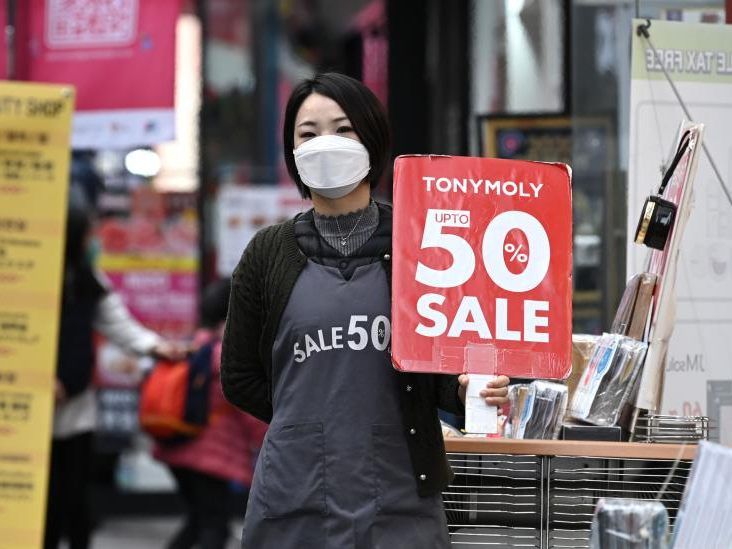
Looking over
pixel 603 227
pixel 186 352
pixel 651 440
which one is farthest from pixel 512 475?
pixel 186 352

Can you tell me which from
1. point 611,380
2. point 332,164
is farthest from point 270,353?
point 611,380

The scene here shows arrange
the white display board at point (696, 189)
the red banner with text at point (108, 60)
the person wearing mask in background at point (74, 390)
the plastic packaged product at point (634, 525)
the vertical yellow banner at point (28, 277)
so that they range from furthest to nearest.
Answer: the red banner with text at point (108, 60)
the person wearing mask in background at point (74, 390)
the vertical yellow banner at point (28, 277)
the white display board at point (696, 189)
the plastic packaged product at point (634, 525)

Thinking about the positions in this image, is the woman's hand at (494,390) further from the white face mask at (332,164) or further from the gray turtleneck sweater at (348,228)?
the white face mask at (332,164)

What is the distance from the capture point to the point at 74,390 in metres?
6.05

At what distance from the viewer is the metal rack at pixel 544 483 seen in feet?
10.6

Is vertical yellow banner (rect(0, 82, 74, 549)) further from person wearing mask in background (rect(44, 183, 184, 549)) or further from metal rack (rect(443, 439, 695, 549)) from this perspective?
metal rack (rect(443, 439, 695, 549))

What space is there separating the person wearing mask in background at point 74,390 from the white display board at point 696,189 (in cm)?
292

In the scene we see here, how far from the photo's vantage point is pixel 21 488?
5.10m

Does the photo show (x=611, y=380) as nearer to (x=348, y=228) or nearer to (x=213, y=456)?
(x=348, y=228)

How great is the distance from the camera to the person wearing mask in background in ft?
19.9

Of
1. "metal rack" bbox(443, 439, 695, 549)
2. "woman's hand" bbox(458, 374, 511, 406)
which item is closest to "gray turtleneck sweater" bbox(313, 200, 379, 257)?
"woman's hand" bbox(458, 374, 511, 406)

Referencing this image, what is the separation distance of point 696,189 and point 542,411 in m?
0.90

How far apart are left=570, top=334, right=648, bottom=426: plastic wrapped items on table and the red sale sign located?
0.38 metres

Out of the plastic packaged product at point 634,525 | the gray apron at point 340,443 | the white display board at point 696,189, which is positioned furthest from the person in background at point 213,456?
the plastic packaged product at point 634,525
